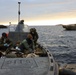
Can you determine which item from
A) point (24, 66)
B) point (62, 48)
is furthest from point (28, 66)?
point (62, 48)

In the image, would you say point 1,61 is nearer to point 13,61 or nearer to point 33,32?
point 13,61

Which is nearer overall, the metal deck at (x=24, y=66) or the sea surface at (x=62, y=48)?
the metal deck at (x=24, y=66)

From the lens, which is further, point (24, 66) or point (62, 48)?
point (62, 48)

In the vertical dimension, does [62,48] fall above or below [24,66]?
below

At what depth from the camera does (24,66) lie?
14492mm

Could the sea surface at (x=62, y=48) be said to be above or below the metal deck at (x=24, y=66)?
below

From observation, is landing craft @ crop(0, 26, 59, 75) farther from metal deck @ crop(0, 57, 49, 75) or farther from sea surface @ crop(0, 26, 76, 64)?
sea surface @ crop(0, 26, 76, 64)

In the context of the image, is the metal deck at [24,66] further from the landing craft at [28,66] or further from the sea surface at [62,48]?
the sea surface at [62,48]

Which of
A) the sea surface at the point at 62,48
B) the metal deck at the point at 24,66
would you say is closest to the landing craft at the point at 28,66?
the metal deck at the point at 24,66

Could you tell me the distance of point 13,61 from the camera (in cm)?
1533

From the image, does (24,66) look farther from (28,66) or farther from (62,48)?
(62,48)

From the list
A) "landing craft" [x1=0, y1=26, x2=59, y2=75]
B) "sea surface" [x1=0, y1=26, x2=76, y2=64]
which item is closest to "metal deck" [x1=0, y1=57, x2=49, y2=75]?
"landing craft" [x1=0, y1=26, x2=59, y2=75]

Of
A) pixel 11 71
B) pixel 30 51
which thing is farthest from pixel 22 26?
pixel 11 71

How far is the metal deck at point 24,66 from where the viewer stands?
539 inches
